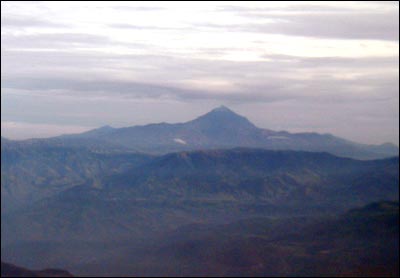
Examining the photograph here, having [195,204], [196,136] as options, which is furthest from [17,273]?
[196,136]

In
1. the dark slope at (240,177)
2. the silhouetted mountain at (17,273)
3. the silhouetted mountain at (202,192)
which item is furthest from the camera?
the dark slope at (240,177)

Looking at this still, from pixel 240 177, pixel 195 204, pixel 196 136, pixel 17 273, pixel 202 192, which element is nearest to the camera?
pixel 17 273

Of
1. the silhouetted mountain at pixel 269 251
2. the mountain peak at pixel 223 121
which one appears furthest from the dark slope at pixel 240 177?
the mountain peak at pixel 223 121

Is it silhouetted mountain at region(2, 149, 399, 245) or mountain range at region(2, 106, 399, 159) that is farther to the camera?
mountain range at region(2, 106, 399, 159)

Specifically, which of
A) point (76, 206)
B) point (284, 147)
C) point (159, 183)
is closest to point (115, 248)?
point (76, 206)

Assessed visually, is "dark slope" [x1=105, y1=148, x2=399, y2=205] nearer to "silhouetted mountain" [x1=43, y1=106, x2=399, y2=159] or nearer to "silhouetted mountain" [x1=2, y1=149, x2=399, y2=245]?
"silhouetted mountain" [x1=2, y1=149, x2=399, y2=245]

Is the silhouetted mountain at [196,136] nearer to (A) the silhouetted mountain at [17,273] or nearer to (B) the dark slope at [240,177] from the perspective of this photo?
(B) the dark slope at [240,177]

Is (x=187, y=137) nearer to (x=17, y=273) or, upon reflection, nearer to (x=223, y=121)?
(x=223, y=121)

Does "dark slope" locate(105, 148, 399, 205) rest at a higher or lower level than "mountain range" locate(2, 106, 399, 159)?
lower

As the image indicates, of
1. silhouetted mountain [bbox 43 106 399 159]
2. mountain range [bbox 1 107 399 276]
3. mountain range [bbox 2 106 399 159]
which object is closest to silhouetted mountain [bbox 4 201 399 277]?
mountain range [bbox 1 107 399 276]

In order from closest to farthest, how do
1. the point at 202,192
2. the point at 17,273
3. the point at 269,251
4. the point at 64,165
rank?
1. the point at 17,273
2. the point at 269,251
3. the point at 202,192
4. the point at 64,165

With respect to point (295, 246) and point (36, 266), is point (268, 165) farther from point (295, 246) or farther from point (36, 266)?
point (36, 266)
